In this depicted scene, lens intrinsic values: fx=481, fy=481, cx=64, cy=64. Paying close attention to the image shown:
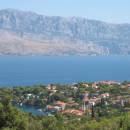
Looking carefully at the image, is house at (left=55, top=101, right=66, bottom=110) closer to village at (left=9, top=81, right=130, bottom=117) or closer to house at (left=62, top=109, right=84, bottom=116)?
village at (left=9, top=81, right=130, bottom=117)

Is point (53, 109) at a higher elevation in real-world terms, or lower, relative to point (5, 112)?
lower

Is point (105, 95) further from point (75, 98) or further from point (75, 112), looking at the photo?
point (75, 112)

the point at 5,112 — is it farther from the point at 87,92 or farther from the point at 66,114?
the point at 87,92

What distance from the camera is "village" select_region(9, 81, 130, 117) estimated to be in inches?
2202

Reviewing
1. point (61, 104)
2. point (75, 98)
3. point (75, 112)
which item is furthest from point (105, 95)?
point (75, 112)

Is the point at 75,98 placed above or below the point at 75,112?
above

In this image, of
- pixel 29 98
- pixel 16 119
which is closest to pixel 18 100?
pixel 29 98

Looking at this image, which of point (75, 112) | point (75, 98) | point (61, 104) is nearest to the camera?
point (75, 112)

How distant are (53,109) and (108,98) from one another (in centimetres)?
798

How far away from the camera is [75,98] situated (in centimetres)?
6556

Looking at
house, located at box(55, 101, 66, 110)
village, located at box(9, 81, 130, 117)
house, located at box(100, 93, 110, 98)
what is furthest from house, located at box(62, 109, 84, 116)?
house, located at box(100, 93, 110, 98)

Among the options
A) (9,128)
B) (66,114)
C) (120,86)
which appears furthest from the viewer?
(120,86)

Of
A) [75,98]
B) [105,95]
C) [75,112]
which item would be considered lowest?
[75,112]

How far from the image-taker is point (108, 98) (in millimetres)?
61969
